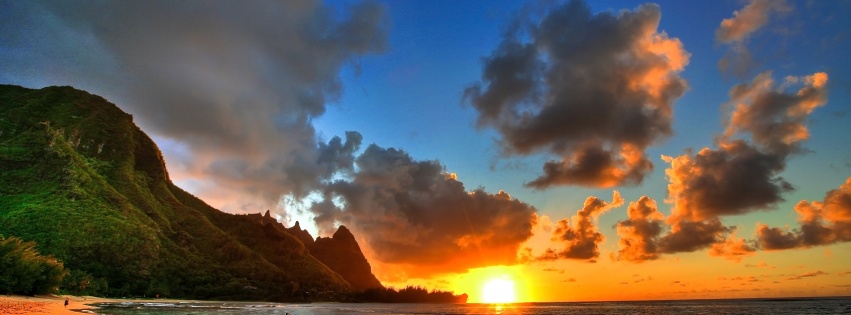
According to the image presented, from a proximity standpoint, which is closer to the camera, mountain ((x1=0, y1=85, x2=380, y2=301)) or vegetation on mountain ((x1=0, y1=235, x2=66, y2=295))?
vegetation on mountain ((x1=0, y1=235, x2=66, y2=295))

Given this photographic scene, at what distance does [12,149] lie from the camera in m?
169

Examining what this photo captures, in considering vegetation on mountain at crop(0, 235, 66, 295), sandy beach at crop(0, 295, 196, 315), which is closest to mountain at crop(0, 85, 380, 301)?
vegetation on mountain at crop(0, 235, 66, 295)

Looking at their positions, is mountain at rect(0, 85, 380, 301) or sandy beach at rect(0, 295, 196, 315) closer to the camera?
sandy beach at rect(0, 295, 196, 315)

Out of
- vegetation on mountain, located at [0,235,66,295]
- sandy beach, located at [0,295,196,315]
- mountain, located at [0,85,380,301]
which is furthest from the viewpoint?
mountain, located at [0,85,380,301]

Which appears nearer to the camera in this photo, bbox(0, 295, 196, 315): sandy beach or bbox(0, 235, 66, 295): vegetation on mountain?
bbox(0, 295, 196, 315): sandy beach

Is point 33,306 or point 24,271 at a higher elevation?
point 24,271

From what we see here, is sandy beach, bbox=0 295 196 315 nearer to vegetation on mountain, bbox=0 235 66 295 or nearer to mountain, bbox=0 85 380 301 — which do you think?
vegetation on mountain, bbox=0 235 66 295

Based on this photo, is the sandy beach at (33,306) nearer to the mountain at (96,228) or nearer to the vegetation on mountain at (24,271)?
the vegetation on mountain at (24,271)

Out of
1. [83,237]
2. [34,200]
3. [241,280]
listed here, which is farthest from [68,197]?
[241,280]

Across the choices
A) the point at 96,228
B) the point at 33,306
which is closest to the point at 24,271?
the point at 33,306

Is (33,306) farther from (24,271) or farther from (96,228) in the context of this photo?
(96,228)

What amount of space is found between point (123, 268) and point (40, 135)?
277 ft

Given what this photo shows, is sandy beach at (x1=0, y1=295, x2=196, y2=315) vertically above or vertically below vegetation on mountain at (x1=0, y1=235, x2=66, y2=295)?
below

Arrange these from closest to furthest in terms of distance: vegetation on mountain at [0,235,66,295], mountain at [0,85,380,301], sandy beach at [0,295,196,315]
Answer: sandy beach at [0,295,196,315] < vegetation on mountain at [0,235,66,295] < mountain at [0,85,380,301]
